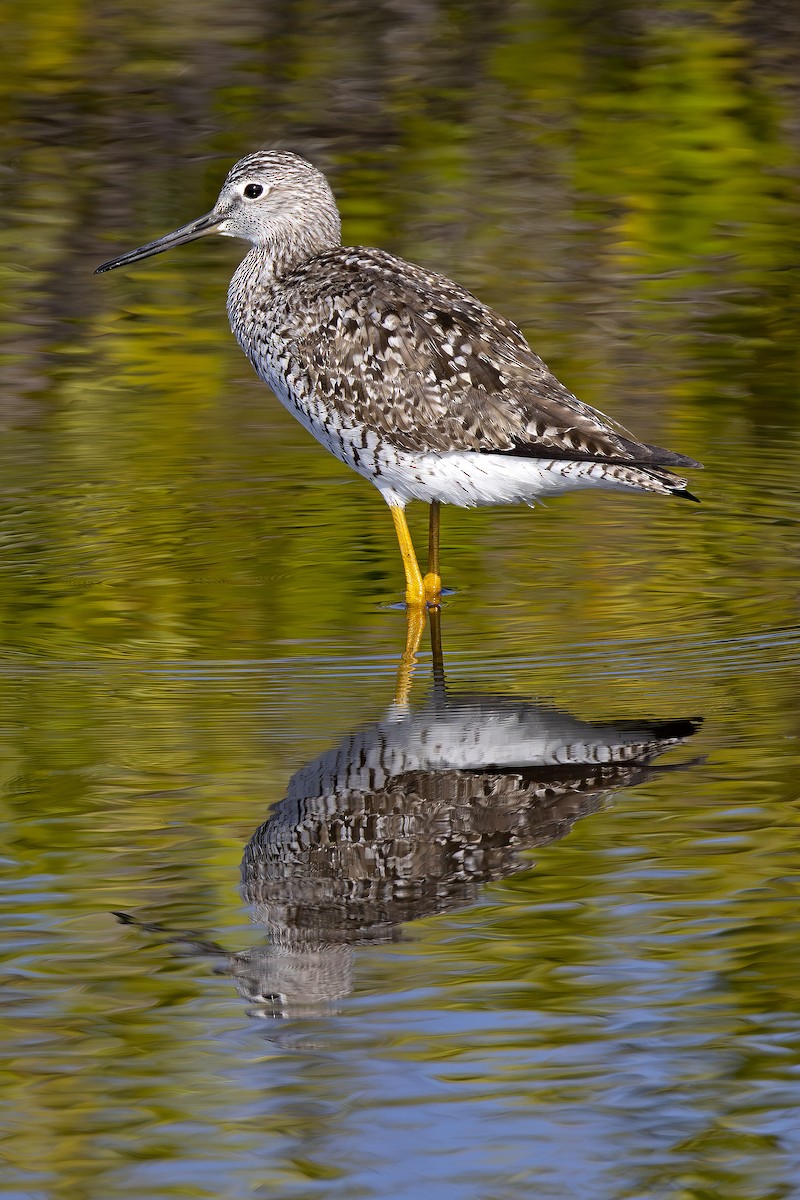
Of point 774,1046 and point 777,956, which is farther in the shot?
point 777,956

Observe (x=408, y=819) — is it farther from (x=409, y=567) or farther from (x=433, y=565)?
(x=433, y=565)

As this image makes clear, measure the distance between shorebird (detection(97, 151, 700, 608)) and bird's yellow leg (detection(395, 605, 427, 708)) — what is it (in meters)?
0.09

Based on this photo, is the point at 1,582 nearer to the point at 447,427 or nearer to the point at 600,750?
the point at 447,427

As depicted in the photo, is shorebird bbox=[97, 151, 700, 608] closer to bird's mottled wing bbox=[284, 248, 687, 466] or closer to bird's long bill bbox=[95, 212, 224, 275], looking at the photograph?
bird's mottled wing bbox=[284, 248, 687, 466]

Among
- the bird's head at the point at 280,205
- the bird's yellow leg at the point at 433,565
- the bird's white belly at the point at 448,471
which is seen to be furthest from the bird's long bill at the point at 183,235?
the bird's yellow leg at the point at 433,565

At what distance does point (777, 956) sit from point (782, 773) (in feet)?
4.79

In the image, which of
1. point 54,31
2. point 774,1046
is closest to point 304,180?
point 774,1046

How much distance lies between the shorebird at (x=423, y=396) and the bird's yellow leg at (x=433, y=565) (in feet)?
0.03

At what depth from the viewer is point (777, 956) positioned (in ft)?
20.8

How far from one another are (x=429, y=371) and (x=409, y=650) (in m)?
1.46

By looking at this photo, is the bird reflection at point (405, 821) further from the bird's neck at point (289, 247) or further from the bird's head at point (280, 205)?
the bird's head at point (280, 205)

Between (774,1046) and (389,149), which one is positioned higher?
(389,149)

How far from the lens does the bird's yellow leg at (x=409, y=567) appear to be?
392 inches

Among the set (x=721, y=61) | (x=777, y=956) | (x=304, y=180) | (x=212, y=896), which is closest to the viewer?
(x=777, y=956)
